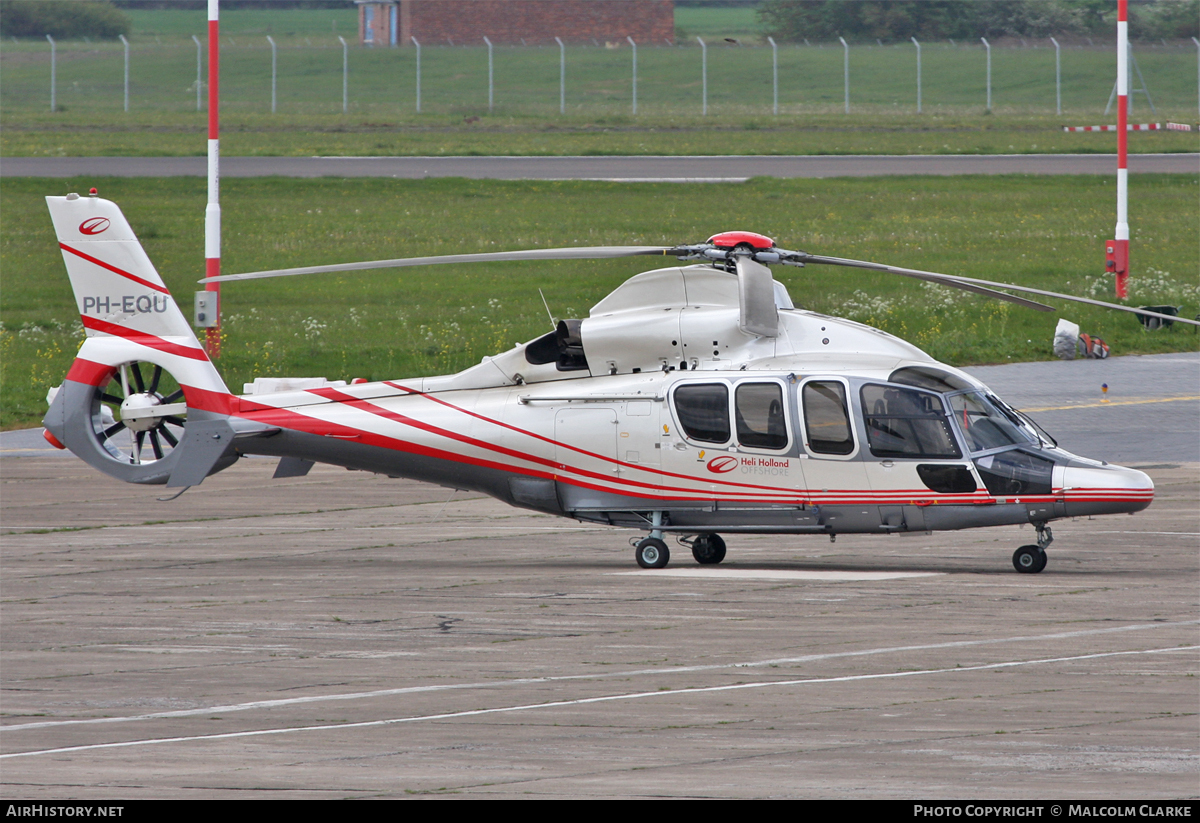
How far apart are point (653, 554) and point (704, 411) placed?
1.51 m

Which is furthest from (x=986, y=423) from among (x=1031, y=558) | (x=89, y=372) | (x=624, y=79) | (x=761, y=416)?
(x=624, y=79)

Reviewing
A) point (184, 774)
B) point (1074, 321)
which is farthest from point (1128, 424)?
point (184, 774)

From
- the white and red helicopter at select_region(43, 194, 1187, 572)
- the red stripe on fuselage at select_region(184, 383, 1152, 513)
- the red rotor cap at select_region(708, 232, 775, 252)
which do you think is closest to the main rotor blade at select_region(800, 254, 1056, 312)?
the white and red helicopter at select_region(43, 194, 1187, 572)

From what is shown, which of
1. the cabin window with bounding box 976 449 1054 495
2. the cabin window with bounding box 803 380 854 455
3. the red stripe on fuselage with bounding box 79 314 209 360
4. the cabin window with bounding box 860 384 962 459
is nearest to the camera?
the cabin window with bounding box 976 449 1054 495

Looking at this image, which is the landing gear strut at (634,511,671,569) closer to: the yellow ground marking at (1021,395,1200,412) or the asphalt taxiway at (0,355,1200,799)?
the asphalt taxiway at (0,355,1200,799)

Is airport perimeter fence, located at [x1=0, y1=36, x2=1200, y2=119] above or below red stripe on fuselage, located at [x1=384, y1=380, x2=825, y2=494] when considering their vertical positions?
above

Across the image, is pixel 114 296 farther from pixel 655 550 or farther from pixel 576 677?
pixel 576 677

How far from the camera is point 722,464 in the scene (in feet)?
48.4

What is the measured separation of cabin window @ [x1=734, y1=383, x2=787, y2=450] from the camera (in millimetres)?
14594

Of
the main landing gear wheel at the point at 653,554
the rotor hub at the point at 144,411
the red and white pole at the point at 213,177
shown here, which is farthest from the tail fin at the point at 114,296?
the red and white pole at the point at 213,177

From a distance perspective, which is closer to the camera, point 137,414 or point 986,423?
point 986,423

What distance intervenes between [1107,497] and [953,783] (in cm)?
652

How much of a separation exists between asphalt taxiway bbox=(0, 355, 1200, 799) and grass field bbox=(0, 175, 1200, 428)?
8.21 m
